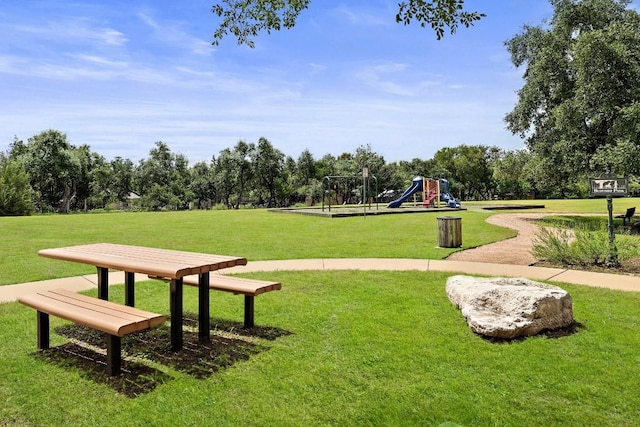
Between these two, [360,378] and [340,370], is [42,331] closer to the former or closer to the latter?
[340,370]

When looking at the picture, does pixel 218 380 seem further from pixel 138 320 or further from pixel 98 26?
pixel 98 26

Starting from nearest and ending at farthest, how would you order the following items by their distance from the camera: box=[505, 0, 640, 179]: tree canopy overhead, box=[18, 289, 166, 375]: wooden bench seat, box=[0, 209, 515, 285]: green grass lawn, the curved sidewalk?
1. box=[18, 289, 166, 375]: wooden bench seat
2. the curved sidewalk
3. box=[0, 209, 515, 285]: green grass lawn
4. box=[505, 0, 640, 179]: tree canopy overhead

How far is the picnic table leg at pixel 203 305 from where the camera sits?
4242 mm

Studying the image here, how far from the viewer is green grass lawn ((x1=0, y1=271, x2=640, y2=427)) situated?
3.05 meters

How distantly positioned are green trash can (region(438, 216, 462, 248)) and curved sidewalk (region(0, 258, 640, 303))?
1872 millimetres

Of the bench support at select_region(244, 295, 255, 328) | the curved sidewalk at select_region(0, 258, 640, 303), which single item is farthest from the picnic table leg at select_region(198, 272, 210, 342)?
the curved sidewalk at select_region(0, 258, 640, 303)

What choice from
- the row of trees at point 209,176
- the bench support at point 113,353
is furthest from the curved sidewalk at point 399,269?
the row of trees at point 209,176

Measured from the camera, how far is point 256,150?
4619 cm

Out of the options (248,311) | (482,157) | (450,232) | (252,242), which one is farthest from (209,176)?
(248,311)

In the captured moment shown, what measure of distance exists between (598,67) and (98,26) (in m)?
14.5

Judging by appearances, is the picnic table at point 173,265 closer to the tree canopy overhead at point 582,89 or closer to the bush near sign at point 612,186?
the bush near sign at point 612,186

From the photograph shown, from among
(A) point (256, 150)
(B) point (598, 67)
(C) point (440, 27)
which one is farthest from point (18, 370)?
(A) point (256, 150)

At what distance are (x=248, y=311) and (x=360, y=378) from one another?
1633 millimetres

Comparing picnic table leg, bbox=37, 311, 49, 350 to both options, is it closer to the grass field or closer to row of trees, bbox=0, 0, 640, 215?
the grass field
